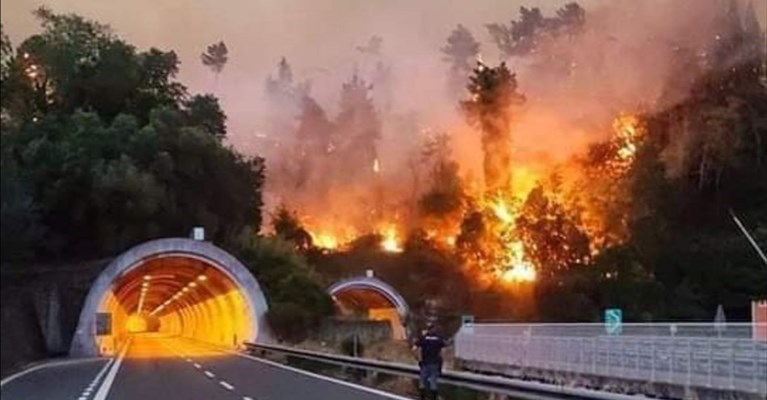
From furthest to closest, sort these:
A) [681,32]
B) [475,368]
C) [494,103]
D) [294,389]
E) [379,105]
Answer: [379,105], [494,103], [681,32], [475,368], [294,389]

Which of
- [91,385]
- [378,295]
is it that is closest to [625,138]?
[378,295]

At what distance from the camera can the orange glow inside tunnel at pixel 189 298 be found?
212 ft

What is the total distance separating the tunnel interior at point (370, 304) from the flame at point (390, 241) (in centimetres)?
637

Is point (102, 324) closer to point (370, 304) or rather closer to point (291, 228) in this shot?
point (370, 304)

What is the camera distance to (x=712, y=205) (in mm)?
72062

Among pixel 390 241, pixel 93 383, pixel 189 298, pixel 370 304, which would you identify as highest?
pixel 390 241

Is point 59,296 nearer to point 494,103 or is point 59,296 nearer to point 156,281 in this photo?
point 156,281

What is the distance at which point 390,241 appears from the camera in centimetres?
11050

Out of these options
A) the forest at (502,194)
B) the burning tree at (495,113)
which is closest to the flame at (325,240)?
the forest at (502,194)

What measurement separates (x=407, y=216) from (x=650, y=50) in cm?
4707

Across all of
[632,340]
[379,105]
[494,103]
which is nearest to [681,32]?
[494,103]

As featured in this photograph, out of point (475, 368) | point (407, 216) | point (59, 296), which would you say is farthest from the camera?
point (407, 216)

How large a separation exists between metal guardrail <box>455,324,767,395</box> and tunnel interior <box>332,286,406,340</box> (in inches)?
1862

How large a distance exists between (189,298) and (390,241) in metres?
23.9
